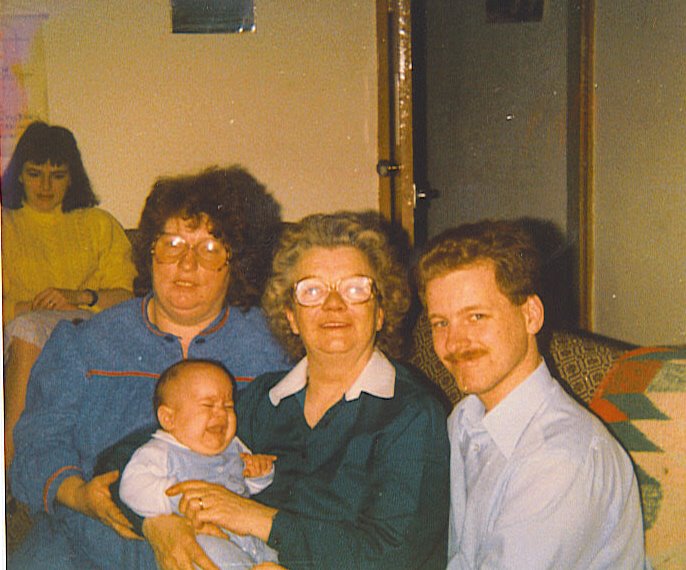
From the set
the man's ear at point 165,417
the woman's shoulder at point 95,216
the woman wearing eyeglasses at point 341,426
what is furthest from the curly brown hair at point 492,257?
the woman's shoulder at point 95,216

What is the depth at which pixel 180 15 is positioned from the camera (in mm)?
1389

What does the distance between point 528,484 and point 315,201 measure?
0.63m

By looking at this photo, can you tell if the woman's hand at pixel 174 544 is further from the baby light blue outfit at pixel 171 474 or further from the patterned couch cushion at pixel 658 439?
the patterned couch cushion at pixel 658 439

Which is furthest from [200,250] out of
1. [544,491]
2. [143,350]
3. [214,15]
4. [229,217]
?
[544,491]

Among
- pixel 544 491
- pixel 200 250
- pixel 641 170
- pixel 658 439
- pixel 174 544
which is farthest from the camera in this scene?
pixel 641 170

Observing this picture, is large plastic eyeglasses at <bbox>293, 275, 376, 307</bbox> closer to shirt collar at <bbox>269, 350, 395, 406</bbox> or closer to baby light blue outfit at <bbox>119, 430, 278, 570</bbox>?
shirt collar at <bbox>269, 350, 395, 406</bbox>

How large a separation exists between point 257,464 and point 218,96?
2.29 feet

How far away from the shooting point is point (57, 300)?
4.75ft

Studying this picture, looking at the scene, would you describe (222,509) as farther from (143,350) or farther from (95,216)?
(95,216)

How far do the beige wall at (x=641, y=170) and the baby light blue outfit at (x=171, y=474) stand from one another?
0.72 m

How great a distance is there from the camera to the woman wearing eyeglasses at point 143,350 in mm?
1362

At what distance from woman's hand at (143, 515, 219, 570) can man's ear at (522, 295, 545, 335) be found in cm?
65

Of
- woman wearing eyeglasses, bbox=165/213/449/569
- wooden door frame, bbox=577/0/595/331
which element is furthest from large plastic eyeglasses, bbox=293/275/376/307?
wooden door frame, bbox=577/0/595/331

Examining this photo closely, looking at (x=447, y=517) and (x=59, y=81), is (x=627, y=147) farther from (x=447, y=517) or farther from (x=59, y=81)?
(x=59, y=81)
